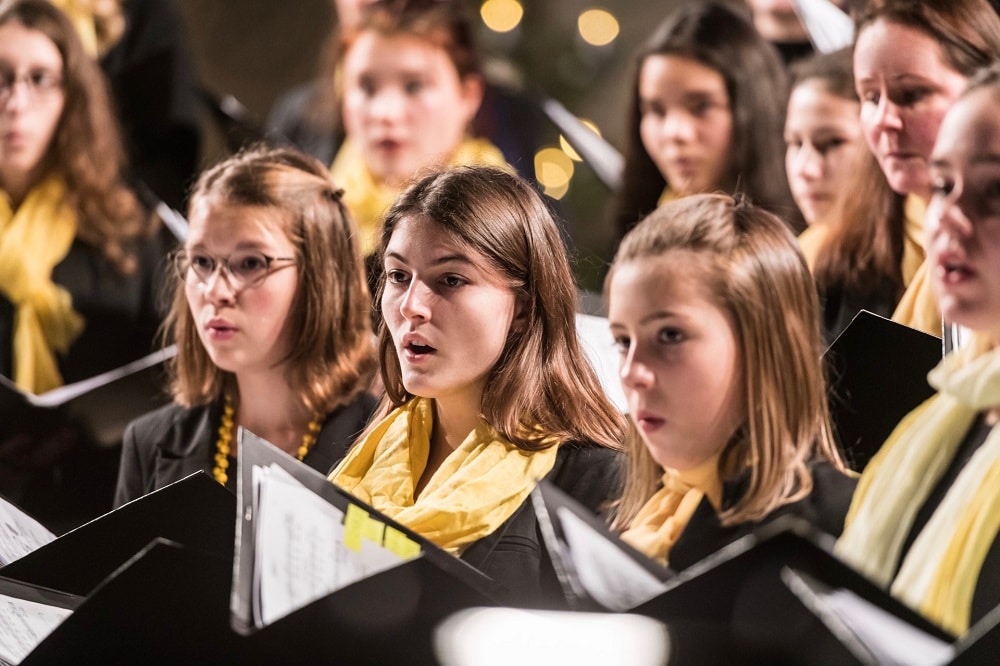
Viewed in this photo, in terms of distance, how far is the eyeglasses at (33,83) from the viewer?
88.0 inches

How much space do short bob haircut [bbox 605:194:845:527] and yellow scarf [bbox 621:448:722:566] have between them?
0.01 m

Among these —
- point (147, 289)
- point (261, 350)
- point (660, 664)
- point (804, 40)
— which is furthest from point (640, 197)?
point (660, 664)

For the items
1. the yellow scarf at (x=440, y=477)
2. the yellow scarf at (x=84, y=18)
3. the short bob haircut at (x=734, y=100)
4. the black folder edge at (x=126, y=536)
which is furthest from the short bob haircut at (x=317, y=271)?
the yellow scarf at (x=84, y=18)

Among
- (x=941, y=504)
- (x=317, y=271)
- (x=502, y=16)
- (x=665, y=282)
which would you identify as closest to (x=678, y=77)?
(x=317, y=271)

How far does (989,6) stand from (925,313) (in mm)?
316

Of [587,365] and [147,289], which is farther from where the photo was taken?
[147,289]

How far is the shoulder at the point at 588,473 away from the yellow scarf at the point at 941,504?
213mm

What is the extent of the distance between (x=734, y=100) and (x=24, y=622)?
3.91 ft

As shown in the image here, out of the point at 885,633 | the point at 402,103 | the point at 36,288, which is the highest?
the point at 402,103

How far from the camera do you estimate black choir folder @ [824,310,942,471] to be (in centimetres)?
116

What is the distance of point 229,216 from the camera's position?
150cm

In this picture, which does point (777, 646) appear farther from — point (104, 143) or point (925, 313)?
point (104, 143)

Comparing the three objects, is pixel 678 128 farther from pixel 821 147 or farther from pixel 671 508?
pixel 671 508

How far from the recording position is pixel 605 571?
1.04 m
